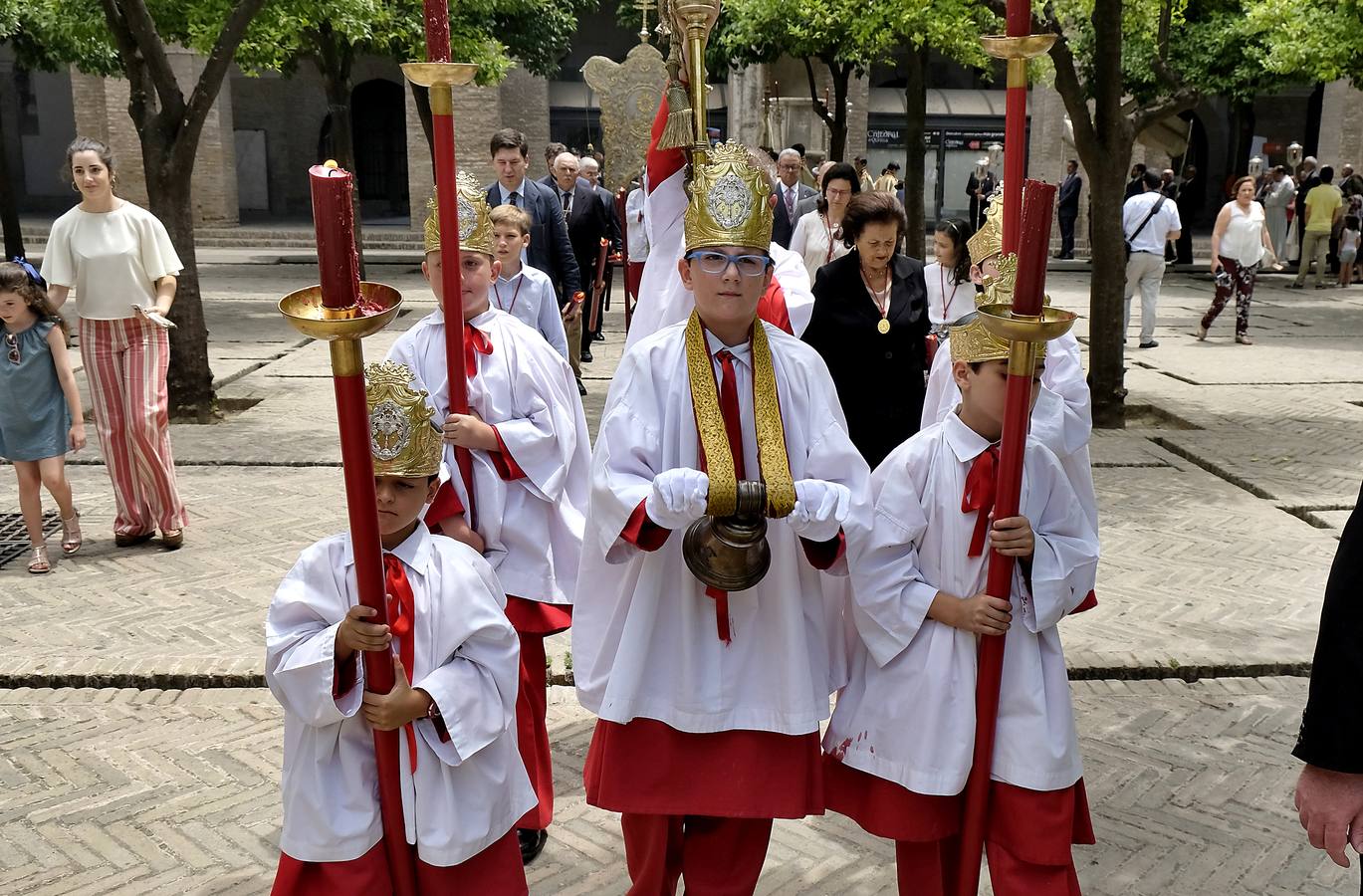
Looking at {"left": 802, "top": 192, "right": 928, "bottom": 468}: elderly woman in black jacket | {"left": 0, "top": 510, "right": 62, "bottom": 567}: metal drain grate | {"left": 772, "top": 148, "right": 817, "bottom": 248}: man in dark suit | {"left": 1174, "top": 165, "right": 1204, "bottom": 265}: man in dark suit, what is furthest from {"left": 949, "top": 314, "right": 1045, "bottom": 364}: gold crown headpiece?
{"left": 1174, "top": 165, "right": 1204, "bottom": 265}: man in dark suit

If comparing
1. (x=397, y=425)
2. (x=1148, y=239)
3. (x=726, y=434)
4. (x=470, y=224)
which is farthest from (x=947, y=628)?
(x=1148, y=239)

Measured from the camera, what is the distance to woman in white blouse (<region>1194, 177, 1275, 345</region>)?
1446 cm

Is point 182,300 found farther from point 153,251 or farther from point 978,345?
point 978,345

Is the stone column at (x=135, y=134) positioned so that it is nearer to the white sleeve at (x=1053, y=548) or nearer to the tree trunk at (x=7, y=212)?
the tree trunk at (x=7, y=212)

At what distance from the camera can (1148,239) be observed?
1454 centimetres

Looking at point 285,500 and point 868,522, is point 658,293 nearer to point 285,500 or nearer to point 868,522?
point 868,522

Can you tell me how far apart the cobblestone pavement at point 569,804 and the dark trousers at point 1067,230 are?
79.0 ft

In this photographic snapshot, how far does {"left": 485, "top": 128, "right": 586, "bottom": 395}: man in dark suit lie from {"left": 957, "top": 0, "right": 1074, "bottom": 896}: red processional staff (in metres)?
5.66

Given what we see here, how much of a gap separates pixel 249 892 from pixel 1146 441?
7935mm

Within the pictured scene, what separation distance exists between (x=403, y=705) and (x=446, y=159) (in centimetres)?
151

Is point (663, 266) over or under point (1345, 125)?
under

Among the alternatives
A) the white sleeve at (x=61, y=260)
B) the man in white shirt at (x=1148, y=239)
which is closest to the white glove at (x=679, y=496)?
the white sleeve at (x=61, y=260)

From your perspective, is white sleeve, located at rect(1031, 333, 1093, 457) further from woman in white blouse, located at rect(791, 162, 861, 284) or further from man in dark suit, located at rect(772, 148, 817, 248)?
man in dark suit, located at rect(772, 148, 817, 248)

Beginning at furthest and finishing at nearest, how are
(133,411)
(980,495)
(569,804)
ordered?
(133,411) < (569,804) < (980,495)
